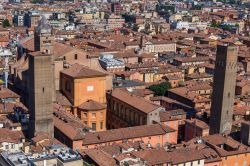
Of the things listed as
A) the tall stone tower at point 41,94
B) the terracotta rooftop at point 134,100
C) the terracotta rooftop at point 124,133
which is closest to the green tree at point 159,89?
the terracotta rooftop at point 134,100

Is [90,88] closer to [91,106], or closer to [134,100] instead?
[91,106]

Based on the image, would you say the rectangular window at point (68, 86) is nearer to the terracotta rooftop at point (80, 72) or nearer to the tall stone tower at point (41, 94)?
the terracotta rooftop at point (80, 72)

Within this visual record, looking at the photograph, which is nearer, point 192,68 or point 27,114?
point 27,114

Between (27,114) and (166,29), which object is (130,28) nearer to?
(166,29)

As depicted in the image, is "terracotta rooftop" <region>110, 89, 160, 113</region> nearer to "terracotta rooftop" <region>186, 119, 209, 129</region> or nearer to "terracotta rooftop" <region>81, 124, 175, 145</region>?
"terracotta rooftop" <region>81, 124, 175, 145</region>

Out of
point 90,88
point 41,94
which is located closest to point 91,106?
point 90,88

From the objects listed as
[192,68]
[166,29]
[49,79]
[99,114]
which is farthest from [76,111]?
[166,29]
